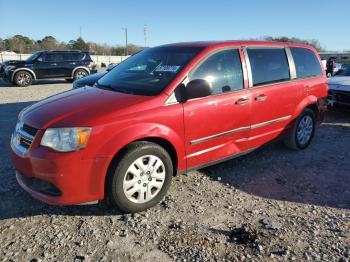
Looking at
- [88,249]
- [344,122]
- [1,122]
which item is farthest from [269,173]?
[1,122]

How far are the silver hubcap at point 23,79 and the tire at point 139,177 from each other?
15011 mm

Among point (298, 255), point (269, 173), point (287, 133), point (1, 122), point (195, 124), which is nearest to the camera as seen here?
point (298, 255)

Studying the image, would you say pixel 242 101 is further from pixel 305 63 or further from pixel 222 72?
pixel 305 63

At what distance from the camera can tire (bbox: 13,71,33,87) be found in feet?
54.6

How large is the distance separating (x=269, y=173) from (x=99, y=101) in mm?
2565

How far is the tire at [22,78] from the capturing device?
54.6ft

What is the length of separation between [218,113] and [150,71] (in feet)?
3.30

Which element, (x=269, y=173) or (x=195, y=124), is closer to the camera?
(x=195, y=124)

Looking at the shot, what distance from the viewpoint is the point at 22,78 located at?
1683cm

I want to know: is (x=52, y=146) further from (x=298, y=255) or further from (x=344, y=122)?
(x=344, y=122)

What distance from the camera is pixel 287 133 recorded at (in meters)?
5.55

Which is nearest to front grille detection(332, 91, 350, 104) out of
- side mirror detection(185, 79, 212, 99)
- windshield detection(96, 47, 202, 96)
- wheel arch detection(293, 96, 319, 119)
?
wheel arch detection(293, 96, 319, 119)

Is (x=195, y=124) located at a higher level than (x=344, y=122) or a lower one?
higher

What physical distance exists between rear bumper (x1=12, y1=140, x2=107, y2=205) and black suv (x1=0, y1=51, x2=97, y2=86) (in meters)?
14.7
